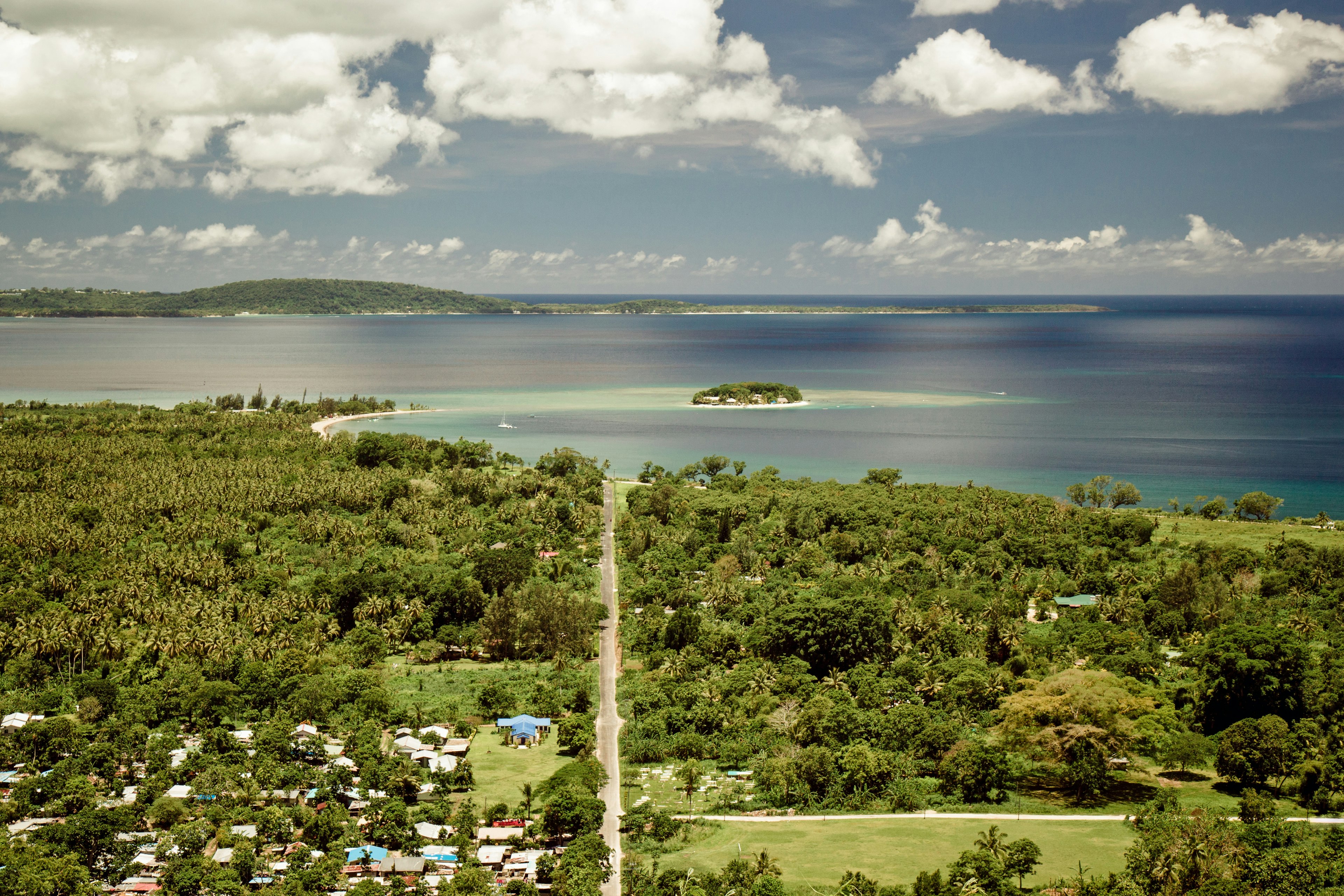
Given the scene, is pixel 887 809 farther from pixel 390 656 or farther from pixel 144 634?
pixel 144 634

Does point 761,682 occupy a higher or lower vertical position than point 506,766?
higher

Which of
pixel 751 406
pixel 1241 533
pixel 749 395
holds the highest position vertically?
pixel 749 395

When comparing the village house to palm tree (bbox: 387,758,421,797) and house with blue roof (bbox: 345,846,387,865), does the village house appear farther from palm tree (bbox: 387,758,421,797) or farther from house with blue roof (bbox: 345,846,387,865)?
house with blue roof (bbox: 345,846,387,865)

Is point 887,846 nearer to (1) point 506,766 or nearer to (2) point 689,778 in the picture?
(2) point 689,778

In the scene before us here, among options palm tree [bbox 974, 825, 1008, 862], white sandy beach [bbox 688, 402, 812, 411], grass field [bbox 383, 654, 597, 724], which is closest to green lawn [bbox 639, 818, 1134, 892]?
palm tree [bbox 974, 825, 1008, 862]

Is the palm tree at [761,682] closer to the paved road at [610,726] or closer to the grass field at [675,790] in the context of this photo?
the paved road at [610,726]

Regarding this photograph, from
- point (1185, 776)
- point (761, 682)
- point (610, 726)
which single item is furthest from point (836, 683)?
point (1185, 776)
